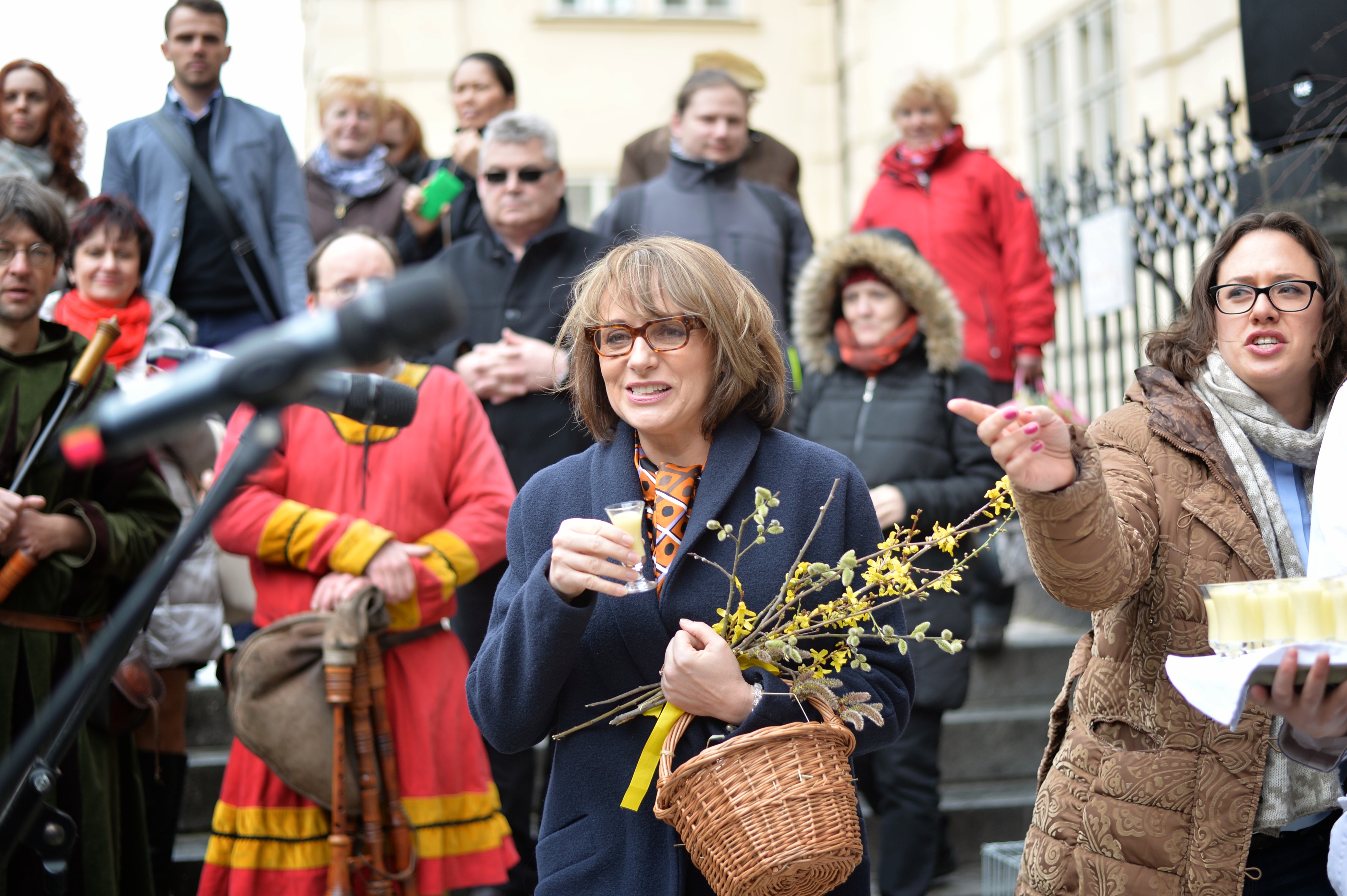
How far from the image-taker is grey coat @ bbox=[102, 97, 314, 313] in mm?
5453

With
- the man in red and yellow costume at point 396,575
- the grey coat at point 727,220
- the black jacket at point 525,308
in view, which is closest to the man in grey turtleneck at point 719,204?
the grey coat at point 727,220

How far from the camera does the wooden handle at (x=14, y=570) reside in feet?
11.3

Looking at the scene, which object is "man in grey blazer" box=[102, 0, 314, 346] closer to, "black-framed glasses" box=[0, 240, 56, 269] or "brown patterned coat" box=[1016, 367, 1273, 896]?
"black-framed glasses" box=[0, 240, 56, 269]

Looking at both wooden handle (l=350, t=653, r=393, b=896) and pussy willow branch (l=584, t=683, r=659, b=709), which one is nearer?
pussy willow branch (l=584, t=683, r=659, b=709)

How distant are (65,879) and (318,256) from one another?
2.09 metres

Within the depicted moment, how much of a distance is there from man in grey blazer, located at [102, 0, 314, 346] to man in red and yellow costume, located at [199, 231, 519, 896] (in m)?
1.71

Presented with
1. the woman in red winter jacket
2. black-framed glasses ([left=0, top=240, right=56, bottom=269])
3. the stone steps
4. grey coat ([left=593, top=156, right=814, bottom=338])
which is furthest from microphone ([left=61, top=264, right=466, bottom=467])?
the woman in red winter jacket

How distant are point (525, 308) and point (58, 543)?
1.94 m

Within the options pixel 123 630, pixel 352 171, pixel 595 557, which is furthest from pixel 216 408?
pixel 352 171

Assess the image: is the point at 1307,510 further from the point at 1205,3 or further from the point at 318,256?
the point at 1205,3

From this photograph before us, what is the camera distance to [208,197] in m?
5.41

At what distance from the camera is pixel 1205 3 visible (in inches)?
376

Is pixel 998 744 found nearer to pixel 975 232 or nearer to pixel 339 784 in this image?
pixel 975 232

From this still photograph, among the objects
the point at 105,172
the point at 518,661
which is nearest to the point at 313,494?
the point at 518,661
